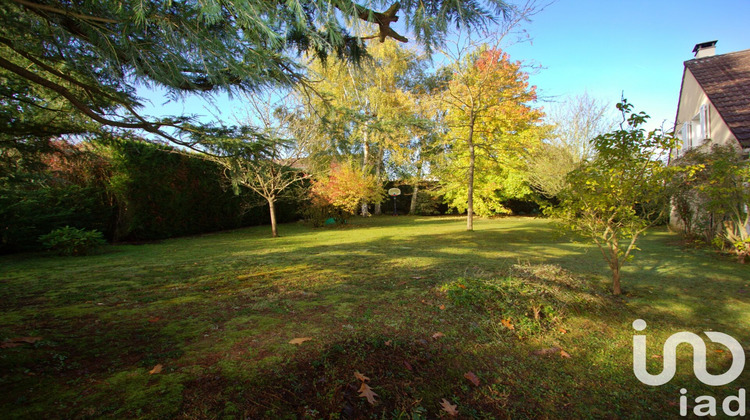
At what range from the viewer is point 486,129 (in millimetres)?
17469

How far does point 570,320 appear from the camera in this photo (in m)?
3.42

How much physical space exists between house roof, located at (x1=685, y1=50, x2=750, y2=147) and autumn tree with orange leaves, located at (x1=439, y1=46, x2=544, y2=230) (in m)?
5.44

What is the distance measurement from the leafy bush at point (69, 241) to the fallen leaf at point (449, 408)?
28.5 feet

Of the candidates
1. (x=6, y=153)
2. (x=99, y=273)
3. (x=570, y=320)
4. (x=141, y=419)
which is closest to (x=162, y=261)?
(x=99, y=273)

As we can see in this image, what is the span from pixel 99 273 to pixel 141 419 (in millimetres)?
4932

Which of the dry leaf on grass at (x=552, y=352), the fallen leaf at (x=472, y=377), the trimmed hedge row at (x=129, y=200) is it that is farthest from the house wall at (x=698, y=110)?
the trimmed hedge row at (x=129, y=200)

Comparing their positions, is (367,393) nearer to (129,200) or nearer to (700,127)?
(129,200)

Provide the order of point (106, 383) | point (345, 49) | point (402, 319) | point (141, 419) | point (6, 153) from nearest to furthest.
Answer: point (141, 419), point (106, 383), point (402, 319), point (6, 153), point (345, 49)

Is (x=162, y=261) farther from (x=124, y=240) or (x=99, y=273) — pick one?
(x=124, y=240)

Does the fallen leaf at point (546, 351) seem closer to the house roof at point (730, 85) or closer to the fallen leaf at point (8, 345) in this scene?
the fallen leaf at point (8, 345)

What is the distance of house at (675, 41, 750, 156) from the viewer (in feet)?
28.0

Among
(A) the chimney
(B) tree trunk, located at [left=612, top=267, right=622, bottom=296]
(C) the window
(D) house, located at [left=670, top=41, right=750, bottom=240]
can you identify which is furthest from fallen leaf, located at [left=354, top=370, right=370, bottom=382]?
(A) the chimney

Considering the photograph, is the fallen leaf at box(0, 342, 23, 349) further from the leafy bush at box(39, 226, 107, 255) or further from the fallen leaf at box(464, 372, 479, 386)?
the leafy bush at box(39, 226, 107, 255)

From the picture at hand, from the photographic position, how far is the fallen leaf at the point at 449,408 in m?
1.91
